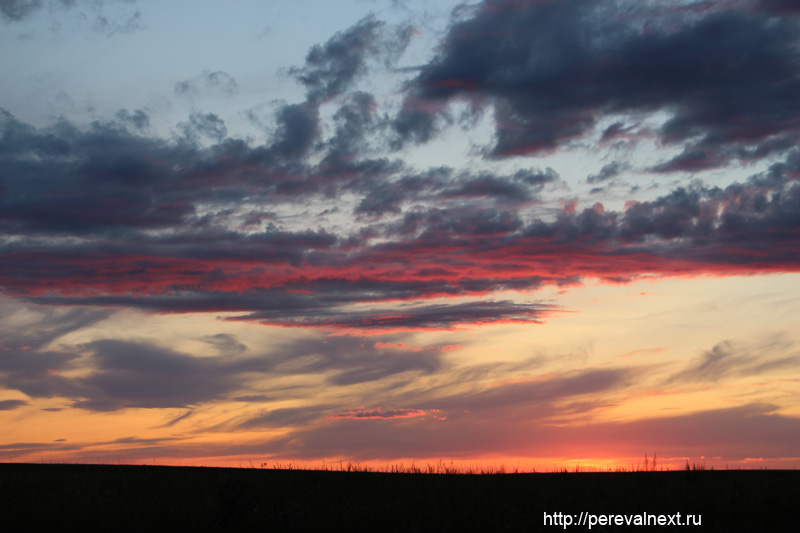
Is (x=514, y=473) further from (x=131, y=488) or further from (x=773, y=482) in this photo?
(x=131, y=488)

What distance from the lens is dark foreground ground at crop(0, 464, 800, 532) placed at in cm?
1873

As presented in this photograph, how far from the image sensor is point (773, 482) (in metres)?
21.3

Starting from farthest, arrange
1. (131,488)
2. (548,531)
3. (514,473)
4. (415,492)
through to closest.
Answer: (514,473) < (131,488) < (415,492) < (548,531)

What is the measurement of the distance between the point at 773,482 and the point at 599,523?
22.0ft

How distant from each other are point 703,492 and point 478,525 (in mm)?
6933

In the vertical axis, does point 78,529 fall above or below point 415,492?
below

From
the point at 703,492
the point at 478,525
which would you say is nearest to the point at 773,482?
the point at 703,492

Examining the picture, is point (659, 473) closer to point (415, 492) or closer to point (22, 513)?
point (415, 492)

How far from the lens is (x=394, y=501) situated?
20.8 meters

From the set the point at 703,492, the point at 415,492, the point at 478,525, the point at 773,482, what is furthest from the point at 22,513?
the point at 773,482

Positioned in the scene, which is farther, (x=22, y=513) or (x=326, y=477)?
(x=326, y=477)

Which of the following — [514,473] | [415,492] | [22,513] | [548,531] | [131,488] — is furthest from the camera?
[514,473]

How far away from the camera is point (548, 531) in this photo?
1784 cm

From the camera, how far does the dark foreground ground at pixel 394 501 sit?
1873cm
